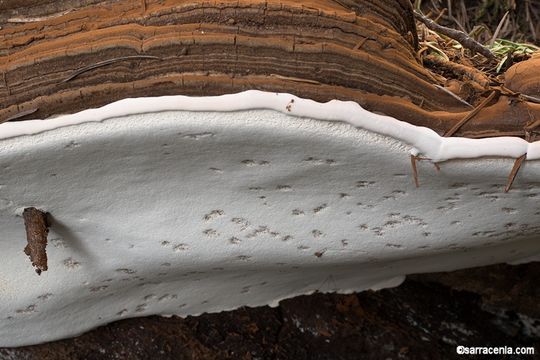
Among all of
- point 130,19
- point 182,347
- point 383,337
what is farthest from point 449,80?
point 182,347

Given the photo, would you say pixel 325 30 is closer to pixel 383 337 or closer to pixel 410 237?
pixel 410 237

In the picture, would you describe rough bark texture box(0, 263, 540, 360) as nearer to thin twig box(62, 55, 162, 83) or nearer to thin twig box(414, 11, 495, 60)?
thin twig box(414, 11, 495, 60)

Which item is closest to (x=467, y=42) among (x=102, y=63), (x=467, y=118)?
(x=467, y=118)

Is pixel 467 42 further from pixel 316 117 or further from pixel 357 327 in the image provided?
pixel 357 327

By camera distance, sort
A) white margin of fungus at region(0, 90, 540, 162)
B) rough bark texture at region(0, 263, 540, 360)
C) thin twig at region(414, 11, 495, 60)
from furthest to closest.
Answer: rough bark texture at region(0, 263, 540, 360), thin twig at region(414, 11, 495, 60), white margin of fungus at region(0, 90, 540, 162)
